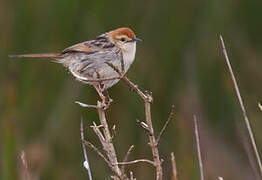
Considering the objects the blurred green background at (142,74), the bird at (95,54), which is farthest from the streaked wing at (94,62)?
the blurred green background at (142,74)

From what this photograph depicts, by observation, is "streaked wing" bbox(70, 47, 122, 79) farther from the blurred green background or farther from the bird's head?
the blurred green background

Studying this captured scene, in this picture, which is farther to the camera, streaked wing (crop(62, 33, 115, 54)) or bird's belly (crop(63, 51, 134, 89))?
streaked wing (crop(62, 33, 115, 54))

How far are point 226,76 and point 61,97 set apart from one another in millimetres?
1410

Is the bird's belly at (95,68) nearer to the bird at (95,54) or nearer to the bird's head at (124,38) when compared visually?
the bird at (95,54)

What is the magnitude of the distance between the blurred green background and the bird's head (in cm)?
42

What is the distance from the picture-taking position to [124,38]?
4.80m

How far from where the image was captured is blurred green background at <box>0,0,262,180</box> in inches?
202

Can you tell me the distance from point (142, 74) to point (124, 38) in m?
0.49

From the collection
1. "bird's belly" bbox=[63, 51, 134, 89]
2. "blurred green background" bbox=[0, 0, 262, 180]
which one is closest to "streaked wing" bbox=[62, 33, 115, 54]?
"bird's belly" bbox=[63, 51, 134, 89]

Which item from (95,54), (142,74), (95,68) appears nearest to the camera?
(95,68)

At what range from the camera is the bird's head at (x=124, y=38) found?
4.77 m

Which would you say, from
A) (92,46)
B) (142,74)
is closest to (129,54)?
(92,46)

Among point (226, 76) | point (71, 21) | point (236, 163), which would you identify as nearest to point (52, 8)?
point (71, 21)

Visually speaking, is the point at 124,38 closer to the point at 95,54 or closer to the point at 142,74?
the point at 95,54
